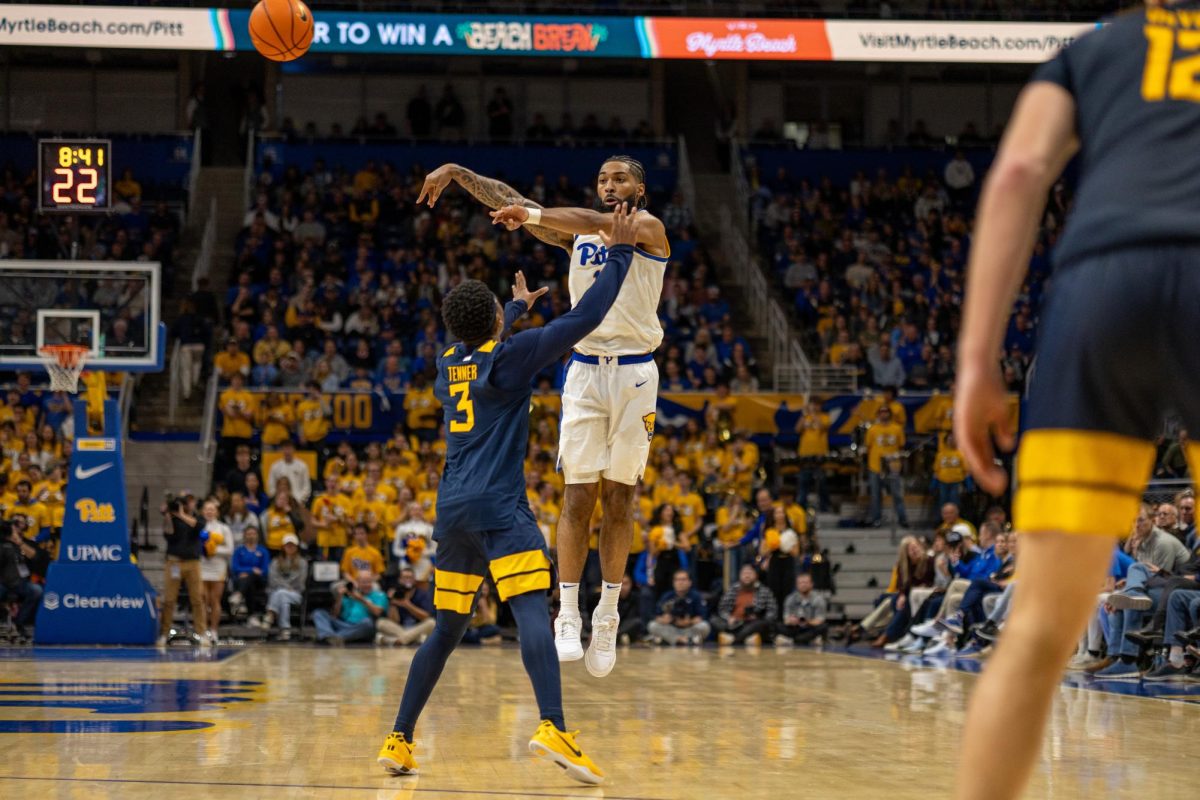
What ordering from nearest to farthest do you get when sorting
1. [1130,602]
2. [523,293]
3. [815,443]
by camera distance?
[523,293]
[1130,602]
[815,443]

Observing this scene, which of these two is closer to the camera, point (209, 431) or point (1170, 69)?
point (1170, 69)

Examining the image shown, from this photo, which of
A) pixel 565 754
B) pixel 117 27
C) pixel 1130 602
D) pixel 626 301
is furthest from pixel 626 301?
pixel 117 27

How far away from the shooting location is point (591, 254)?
781cm

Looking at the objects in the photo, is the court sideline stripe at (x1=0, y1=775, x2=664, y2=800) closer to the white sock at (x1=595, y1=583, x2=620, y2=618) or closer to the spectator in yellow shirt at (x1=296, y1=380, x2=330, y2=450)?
the white sock at (x1=595, y1=583, x2=620, y2=618)

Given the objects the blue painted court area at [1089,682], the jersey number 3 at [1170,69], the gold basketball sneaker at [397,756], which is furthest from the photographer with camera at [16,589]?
the jersey number 3 at [1170,69]

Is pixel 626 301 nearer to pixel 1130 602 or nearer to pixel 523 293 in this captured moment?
pixel 523 293

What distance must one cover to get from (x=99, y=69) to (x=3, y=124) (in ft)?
7.41

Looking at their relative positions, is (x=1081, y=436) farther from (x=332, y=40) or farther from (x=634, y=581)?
(x=332, y=40)

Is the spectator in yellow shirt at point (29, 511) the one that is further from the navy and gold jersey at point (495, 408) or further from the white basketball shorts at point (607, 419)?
the navy and gold jersey at point (495, 408)

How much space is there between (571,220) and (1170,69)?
453cm

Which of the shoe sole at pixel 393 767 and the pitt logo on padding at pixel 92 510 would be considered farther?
the pitt logo on padding at pixel 92 510

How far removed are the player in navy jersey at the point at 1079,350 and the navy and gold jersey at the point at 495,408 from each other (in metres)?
3.29

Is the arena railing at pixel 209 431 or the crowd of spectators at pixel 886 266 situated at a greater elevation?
the crowd of spectators at pixel 886 266

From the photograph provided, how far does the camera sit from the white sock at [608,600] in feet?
25.8
